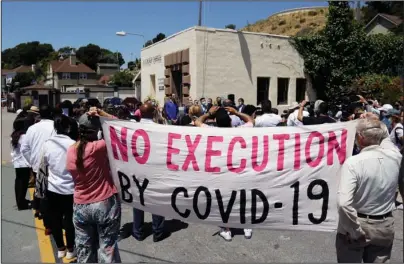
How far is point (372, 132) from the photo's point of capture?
288 cm

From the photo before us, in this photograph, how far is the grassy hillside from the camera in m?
27.0

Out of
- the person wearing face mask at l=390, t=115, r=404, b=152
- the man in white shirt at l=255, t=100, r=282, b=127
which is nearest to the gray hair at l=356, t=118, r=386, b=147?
the man in white shirt at l=255, t=100, r=282, b=127

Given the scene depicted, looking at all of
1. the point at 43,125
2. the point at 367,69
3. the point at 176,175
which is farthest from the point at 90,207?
the point at 367,69

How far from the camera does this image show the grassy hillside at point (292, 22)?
88.6 ft

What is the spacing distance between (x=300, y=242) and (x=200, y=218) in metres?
1.76

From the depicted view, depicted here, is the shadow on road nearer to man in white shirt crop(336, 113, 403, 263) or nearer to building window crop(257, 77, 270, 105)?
man in white shirt crop(336, 113, 403, 263)

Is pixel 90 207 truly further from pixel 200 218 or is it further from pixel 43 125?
pixel 43 125

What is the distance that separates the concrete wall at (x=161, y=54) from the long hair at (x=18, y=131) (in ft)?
34.9

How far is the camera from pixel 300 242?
4.76 metres

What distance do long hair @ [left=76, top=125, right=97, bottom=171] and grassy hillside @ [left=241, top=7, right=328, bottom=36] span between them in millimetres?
24239

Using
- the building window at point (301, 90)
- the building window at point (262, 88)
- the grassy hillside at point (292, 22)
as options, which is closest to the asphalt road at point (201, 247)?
the building window at point (262, 88)

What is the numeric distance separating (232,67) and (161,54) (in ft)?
15.9

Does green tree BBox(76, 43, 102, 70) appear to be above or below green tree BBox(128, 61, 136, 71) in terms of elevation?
above

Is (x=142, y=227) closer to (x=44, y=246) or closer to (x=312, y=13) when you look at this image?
(x=44, y=246)
